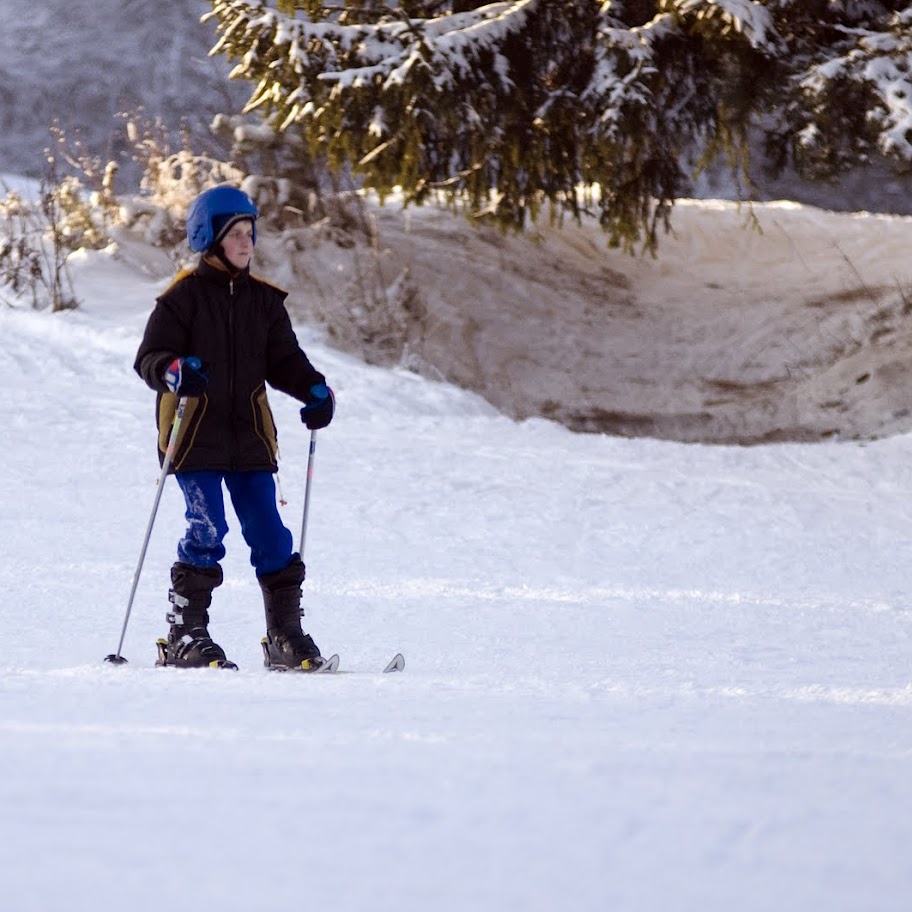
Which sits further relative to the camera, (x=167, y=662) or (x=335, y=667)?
(x=167, y=662)

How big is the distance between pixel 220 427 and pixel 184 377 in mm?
272

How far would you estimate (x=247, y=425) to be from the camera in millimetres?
4797

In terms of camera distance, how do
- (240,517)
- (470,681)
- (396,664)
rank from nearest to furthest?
1. (470,681)
2. (396,664)
3. (240,517)

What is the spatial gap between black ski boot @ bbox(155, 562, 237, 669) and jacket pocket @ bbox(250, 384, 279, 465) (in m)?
0.44

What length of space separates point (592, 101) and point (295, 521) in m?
4.70

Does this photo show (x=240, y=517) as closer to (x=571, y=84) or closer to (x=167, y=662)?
(x=167, y=662)

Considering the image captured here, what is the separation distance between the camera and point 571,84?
451 inches

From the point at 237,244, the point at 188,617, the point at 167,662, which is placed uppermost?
the point at 237,244

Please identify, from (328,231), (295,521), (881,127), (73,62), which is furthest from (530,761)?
(73,62)

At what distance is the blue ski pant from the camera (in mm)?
4789

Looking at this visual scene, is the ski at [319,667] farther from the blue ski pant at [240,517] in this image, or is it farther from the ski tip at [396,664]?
the blue ski pant at [240,517]

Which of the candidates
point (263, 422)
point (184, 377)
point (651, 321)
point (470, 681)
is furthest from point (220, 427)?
point (651, 321)

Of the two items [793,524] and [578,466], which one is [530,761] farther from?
[578,466]

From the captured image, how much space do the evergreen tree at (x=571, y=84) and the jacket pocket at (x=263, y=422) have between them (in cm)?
593
